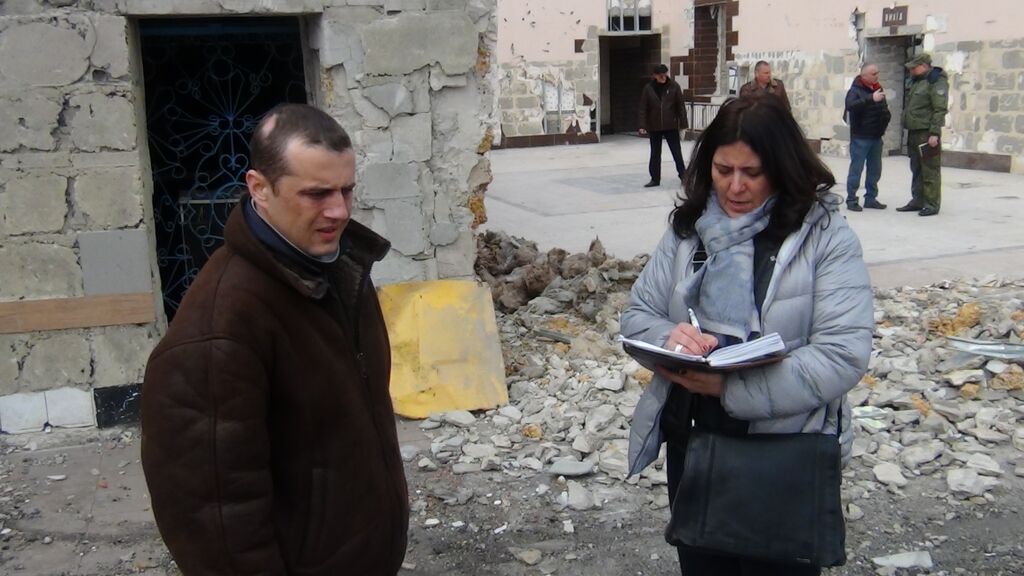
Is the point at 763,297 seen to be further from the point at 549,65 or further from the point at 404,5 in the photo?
the point at 549,65

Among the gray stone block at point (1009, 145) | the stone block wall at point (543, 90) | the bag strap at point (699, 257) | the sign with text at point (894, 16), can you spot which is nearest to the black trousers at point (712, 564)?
the bag strap at point (699, 257)

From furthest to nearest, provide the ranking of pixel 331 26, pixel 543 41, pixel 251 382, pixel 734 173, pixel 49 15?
pixel 543 41 → pixel 331 26 → pixel 49 15 → pixel 734 173 → pixel 251 382

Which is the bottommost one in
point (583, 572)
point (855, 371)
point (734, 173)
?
point (583, 572)

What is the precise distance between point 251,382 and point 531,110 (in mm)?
18602

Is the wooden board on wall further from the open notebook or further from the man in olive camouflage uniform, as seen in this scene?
the man in olive camouflage uniform

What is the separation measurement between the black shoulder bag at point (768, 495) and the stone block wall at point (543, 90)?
17.5 m

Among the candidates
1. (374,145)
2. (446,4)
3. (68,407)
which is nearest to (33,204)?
(68,407)

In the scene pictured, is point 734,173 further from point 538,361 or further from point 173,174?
point 173,174

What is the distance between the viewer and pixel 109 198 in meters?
4.77

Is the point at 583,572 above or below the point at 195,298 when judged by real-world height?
below

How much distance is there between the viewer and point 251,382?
185 centimetres

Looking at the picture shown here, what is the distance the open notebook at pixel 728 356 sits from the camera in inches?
88.3

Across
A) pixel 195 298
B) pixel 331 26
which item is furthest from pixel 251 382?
pixel 331 26

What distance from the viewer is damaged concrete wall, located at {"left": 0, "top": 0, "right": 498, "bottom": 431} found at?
4.62 m
